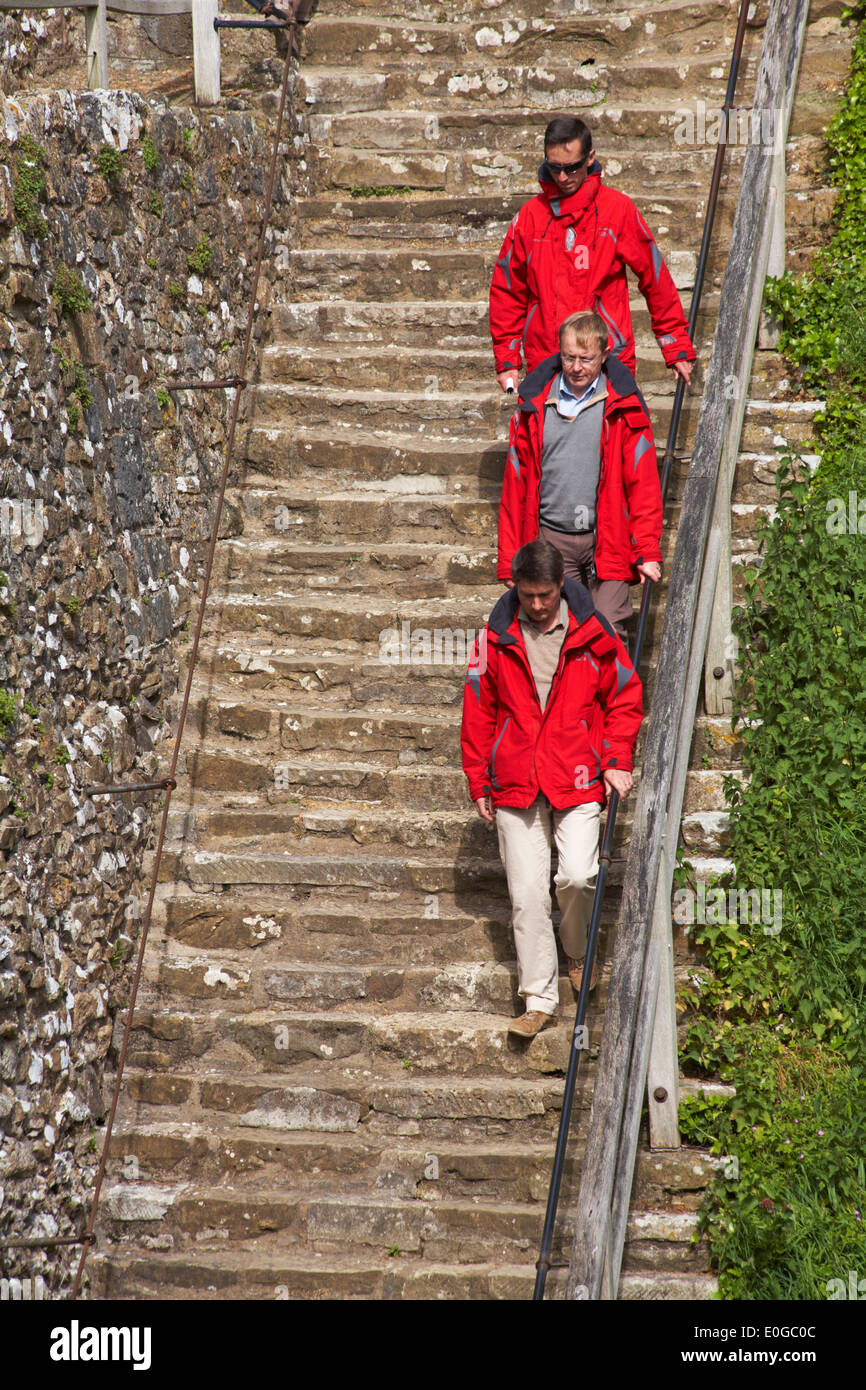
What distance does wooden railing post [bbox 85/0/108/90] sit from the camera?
502 centimetres

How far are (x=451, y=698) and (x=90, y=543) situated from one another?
1.59 metres

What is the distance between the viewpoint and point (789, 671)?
513 cm

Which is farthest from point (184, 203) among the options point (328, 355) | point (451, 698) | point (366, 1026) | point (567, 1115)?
point (567, 1115)

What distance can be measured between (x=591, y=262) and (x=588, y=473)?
1.02 metres

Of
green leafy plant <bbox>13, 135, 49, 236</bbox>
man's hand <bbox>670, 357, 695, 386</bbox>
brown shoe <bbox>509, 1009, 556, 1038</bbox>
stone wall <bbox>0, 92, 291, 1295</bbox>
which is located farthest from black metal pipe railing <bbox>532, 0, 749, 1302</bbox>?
green leafy plant <bbox>13, 135, 49, 236</bbox>

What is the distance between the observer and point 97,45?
16.6 ft

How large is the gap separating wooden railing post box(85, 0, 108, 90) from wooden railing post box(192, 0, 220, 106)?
1.14 meters

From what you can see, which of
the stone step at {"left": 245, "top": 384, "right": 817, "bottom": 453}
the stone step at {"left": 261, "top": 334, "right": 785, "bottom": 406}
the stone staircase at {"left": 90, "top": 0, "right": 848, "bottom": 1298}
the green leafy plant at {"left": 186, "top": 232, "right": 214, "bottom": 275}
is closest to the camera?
the stone staircase at {"left": 90, "top": 0, "right": 848, "bottom": 1298}

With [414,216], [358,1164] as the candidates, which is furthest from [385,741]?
[414,216]

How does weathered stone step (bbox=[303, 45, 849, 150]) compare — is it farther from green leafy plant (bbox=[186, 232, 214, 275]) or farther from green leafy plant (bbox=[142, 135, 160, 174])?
green leafy plant (bbox=[142, 135, 160, 174])

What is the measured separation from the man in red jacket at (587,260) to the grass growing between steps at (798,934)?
796 mm

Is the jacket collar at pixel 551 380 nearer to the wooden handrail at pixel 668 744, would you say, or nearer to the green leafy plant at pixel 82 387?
the wooden handrail at pixel 668 744

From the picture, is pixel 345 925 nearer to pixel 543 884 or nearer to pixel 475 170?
pixel 543 884

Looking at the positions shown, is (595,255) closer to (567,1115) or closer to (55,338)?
(55,338)
